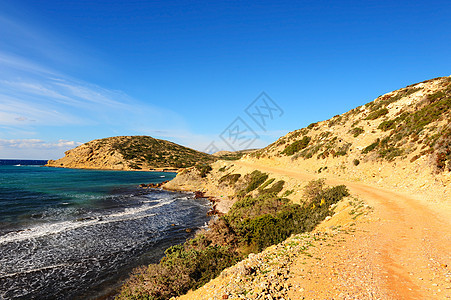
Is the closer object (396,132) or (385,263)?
(385,263)

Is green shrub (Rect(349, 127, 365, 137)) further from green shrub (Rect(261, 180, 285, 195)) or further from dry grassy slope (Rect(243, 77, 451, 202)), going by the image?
green shrub (Rect(261, 180, 285, 195))

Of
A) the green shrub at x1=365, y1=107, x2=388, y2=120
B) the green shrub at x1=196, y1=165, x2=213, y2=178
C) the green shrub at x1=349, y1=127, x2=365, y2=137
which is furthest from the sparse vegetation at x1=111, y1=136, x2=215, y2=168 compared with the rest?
the green shrub at x1=365, y1=107, x2=388, y2=120

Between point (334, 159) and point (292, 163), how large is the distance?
10.5m

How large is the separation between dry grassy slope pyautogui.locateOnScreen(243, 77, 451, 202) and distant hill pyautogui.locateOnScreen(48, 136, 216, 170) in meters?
100

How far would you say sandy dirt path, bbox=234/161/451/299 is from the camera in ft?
19.9

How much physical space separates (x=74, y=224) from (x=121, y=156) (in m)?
113

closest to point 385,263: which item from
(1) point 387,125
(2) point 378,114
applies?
(1) point 387,125

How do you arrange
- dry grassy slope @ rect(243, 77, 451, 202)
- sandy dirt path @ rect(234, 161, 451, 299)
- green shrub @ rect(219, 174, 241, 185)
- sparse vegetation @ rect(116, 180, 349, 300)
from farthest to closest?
1. green shrub @ rect(219, 174, 241, 185)
2. dry grassy slope @ rect(243, 77, 451, 202)
3. sparse vegetation @ rect(116, 180, 349, 300)
4. sandy dirt path @ rect(234, 161, 451, 299)

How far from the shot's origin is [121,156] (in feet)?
420

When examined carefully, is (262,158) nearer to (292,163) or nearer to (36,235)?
(292,163)

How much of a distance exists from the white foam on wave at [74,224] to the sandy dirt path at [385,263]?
2535 cm

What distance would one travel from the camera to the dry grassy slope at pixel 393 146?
18.3m

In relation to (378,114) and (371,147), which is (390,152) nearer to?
(371,147)

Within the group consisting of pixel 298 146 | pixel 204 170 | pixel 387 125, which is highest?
pixel 387 125
